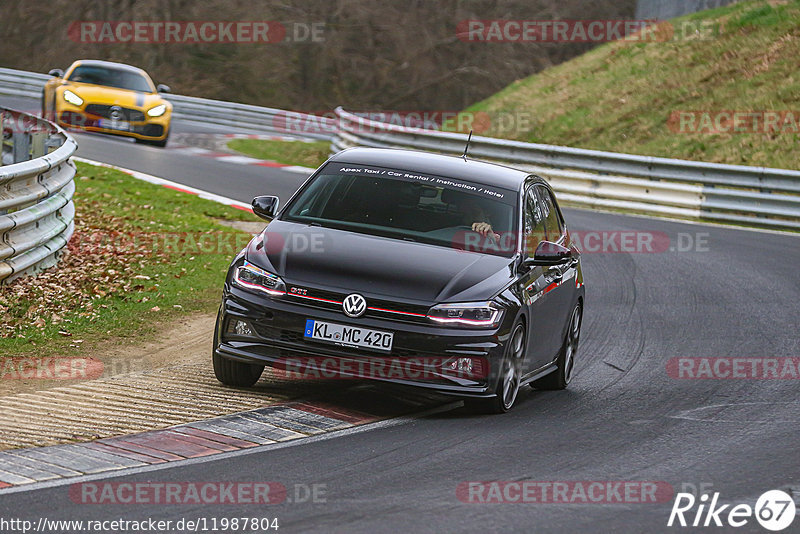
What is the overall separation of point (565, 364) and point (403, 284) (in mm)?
2300

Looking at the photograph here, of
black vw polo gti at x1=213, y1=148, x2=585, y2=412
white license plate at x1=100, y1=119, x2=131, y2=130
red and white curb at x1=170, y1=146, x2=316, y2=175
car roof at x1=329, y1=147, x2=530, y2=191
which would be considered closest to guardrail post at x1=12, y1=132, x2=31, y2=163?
car roof at x1=329, y1=147, x2=530, y2=191

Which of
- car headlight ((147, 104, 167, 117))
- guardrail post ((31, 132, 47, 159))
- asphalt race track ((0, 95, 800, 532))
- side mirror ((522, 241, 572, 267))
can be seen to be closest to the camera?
asphalt race track ((0, 95, 800, 532))

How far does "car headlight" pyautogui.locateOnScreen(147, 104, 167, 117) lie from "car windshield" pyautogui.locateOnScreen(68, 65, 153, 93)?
58cm

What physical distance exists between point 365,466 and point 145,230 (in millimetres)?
8687

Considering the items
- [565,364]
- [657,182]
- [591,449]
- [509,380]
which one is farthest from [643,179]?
[591,449]

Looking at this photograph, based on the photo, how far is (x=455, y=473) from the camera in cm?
646

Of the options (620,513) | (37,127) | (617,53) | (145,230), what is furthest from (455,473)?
(617,53)

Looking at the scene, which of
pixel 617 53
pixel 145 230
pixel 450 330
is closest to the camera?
pixel 450 330

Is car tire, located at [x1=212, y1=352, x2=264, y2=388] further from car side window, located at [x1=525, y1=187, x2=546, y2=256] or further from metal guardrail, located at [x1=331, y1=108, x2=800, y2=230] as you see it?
metal guardrail, located at [x1=331, y1=108, x2=800, y2=230]

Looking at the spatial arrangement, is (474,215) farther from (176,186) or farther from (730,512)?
(176,186)

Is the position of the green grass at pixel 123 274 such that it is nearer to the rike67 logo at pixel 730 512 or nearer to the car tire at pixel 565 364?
the car tire at pixel 565 364

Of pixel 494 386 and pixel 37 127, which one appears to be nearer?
pixel 494 386

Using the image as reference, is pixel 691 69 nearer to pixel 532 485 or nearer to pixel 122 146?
pixel 122 146

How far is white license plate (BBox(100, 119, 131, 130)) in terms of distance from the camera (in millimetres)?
25391
